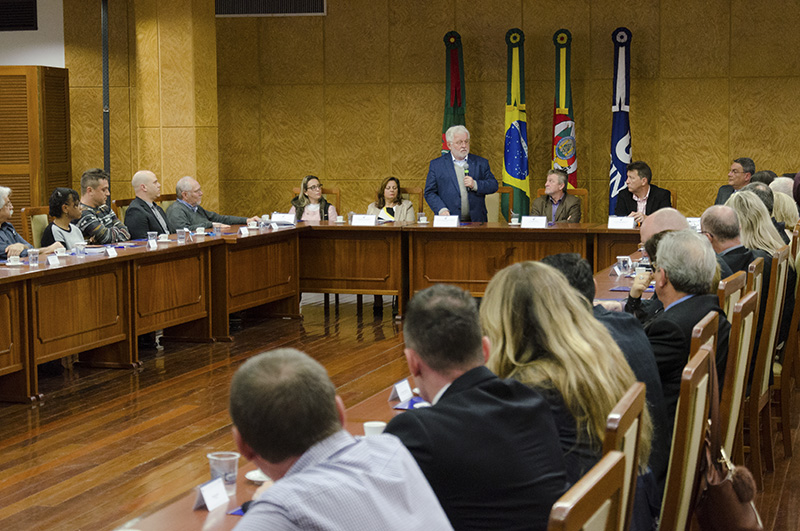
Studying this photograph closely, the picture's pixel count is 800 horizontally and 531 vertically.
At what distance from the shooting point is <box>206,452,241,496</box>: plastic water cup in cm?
208

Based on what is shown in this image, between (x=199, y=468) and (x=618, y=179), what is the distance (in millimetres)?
6100

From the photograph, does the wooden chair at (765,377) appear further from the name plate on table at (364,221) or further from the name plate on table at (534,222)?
the name plate on table at (364,221)

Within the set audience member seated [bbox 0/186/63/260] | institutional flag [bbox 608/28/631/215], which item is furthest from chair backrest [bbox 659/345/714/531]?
institutional flag [bbox 608/28/631/215]

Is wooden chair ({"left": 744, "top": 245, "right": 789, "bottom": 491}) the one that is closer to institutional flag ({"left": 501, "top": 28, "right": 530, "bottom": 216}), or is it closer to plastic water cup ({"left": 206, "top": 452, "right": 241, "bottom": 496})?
plastic water cup ({"left": 206, "top": 452, "right": 241, "bottom": 496})

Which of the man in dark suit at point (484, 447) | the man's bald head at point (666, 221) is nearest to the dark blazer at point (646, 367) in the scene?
the man in dark suit at point (484, 447)

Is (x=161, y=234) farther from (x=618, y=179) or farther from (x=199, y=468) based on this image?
(x=618, y=179)

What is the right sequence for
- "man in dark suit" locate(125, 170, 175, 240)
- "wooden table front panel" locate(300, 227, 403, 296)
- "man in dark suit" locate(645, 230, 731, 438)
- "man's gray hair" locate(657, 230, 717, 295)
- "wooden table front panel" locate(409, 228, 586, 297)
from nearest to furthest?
1. "man in dark suit" locate(645, 230, 731, 438)
2. "man's gray hair" locate(657, 230, 717, 295)
3. "man in dark suit" locate(125, 170, 175, 240)
4. "wooden table front panel" locate(409, 228, 586, 297)
5. "wooden table front panel" locate(300, 227, 403, 296)

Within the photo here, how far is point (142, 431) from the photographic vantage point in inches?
186

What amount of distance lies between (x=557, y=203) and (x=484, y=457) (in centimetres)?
649

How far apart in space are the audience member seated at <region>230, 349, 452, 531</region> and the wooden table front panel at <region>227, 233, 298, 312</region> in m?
5.74

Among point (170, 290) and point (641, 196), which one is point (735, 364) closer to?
point (170, 290)

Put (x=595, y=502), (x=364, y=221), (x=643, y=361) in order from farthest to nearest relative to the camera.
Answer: (x=364, y=221)
(x=643, y=361)
(x=595, y=502)

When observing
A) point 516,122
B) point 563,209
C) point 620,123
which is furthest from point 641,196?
point 516,122

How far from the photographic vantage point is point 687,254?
10.4ft
